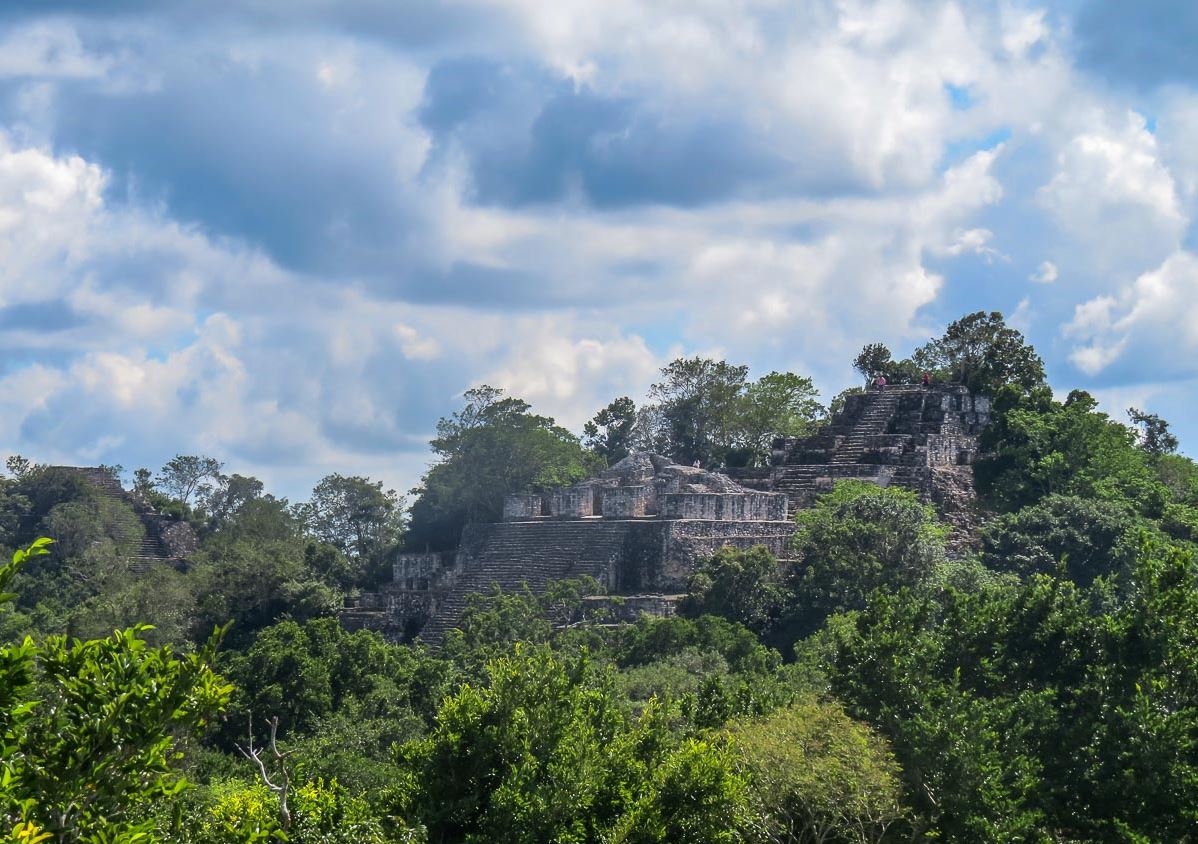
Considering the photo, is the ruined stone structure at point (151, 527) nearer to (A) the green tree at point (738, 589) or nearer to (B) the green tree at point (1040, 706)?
(A) the green tree at point (738, 589)

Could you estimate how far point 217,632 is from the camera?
12789mm

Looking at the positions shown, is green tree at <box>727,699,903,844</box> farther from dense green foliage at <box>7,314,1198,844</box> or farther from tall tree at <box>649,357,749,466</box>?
tall tree at <box>649,357,749,466</box>

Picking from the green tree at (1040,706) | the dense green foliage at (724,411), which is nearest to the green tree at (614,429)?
the dense green foliage at (724,411)

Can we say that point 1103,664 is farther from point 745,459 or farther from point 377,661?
point 745,459

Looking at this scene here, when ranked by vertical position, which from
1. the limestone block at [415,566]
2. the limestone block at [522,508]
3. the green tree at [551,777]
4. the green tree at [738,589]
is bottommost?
the green tree at [551,777]

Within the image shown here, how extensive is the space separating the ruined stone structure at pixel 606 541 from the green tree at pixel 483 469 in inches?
98.0

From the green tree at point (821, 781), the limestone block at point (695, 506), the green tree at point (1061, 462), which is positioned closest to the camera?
the green tree at point (821, 781)

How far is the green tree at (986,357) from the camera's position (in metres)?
46.2

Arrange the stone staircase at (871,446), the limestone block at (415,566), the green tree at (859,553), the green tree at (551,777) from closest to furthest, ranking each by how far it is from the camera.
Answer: the green tree at (551,777)
the green tree at (859,553)
the stone staircase at (871,446)
the limestone block at (415,566)

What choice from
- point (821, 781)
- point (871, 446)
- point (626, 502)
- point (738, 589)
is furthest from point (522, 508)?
point (821, 781)

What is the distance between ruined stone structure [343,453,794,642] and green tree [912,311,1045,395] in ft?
27.7

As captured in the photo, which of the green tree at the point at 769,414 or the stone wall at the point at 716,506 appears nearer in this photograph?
the stone wall at the point at 716,506

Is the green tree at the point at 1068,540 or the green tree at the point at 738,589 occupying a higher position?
the green tree at the point at 1068,540

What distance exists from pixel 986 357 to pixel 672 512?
40.4ft
